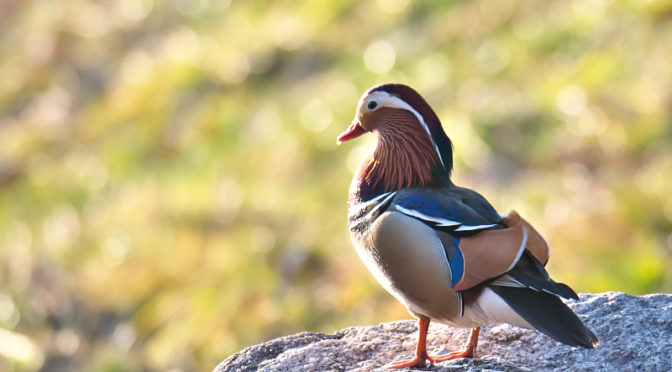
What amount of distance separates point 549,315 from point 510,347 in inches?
21.1

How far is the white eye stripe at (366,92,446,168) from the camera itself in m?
3.02

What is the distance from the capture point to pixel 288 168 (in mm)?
7164

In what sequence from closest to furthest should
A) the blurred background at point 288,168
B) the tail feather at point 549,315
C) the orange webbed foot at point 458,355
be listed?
the tail feather at point 549,315
the orange webbed foot at point 458,355
the blurred background at point 288,168

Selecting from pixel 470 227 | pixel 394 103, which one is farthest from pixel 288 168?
pixel 470 227

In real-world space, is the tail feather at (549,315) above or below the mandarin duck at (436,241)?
below

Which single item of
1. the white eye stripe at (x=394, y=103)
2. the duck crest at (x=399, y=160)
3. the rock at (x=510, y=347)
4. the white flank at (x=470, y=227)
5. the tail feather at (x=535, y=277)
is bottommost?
the rock at (x=510, y=347)

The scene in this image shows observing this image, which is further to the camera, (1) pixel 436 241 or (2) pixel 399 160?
(2) pixel 399 160

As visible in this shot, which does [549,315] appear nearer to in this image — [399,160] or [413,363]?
[413,363]

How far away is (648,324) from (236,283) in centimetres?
365

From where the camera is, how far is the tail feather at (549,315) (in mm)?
2459

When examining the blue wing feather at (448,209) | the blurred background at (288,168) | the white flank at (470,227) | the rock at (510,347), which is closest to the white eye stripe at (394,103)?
the blue wing feather at (448,209)

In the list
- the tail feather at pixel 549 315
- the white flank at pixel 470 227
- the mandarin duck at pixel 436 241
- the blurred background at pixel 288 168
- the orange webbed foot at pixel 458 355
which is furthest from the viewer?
the blurred background at pixel 288 168

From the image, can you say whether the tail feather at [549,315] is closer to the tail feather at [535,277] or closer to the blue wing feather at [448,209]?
the tail feather at [535,277]

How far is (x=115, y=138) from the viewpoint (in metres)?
8.73
